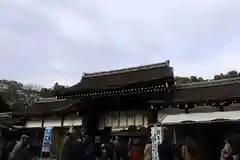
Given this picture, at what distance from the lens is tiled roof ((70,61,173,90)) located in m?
15.2

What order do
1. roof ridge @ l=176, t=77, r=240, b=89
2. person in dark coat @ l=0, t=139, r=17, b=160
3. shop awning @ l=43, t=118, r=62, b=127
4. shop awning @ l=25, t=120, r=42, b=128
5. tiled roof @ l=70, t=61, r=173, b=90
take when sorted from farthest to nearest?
1. shop awning @ l=25, t=120, r=42, b=128
2. shop awning @ l=43, t=118, r=62, b=127
3. person in dark coat @ l=0, t=139, r=17, b=160
4. tiled roof @ l=70, t=61, r=173, b=90
5. roof ridge @ l=176, t=77, r=240, b=89

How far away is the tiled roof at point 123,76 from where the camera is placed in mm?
15187

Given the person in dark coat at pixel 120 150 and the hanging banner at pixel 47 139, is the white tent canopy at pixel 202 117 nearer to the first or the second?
the person in dark coat at pixel 120 150

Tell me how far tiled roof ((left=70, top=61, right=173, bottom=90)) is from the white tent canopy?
2.82 m

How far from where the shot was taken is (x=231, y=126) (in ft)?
39.4

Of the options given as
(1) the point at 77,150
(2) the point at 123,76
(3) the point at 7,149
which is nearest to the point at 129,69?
(2) the point at 123,76

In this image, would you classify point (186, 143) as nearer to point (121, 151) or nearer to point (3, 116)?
point (121, 151)

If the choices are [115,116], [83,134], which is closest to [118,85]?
[115,116]

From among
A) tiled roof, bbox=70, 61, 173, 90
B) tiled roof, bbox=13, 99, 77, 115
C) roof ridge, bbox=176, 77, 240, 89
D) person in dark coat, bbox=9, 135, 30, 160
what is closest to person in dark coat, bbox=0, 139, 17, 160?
tiled roof, bbox=13, 99, 77, 115

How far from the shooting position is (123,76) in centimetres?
1639

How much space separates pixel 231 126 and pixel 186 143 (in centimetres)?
173

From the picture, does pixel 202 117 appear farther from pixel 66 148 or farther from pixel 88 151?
pixel 66 148

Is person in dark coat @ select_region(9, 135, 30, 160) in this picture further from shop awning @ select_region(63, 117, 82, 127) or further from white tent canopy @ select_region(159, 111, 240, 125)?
white tent canopy @ select_region(159, 111, 240, 125)

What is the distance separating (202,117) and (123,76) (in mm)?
5695
